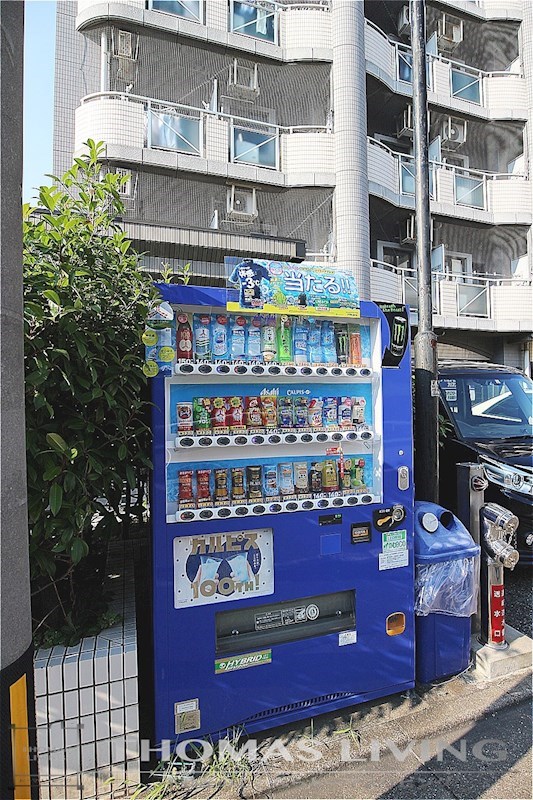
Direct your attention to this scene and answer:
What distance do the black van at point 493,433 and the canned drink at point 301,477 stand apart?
2601 mm

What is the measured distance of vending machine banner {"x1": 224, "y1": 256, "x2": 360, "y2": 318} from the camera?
101 inches

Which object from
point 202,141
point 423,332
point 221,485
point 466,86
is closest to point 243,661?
point 221,485

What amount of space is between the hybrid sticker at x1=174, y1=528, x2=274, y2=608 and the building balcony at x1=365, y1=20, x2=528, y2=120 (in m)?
12.2

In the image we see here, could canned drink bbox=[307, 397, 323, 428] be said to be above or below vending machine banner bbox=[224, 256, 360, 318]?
below

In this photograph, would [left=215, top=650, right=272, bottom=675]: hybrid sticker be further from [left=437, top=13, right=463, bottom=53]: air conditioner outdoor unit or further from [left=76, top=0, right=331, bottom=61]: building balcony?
[left=437, top=13, right=463, bottom=53]: air conditioner outdoor unit

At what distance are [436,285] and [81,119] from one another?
8.93 meters

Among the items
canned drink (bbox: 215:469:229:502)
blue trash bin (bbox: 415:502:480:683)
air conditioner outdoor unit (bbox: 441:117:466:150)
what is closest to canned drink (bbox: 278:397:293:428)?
canned drink (bbox: 215:469:229:502)

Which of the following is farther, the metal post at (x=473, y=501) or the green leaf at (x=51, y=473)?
the metal post at (x=473, y=501)

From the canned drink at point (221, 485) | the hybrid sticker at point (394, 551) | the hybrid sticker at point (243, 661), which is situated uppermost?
the canned drink at point (221, 485)

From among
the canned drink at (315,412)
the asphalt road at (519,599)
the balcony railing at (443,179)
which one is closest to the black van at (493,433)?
the asphalt road at (519,599)

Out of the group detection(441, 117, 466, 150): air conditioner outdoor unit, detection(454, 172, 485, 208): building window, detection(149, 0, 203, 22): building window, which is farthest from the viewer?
detection(441, 117, 466, 150): air conditioner outdoor unit

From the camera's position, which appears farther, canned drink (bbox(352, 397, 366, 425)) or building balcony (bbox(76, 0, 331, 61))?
building balcony (bbox(76, 0, 331, 61))

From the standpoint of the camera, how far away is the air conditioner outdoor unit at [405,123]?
39.7 feet

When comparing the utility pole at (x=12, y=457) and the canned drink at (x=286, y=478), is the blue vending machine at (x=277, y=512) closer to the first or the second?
the canned drink at (x=286, y=478)
